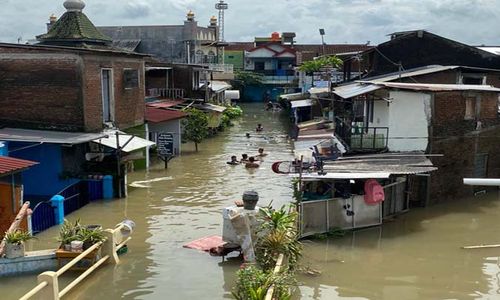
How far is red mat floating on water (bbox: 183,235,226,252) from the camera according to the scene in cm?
1555

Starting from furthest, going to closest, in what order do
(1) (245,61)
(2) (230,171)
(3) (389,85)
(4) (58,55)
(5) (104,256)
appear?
1. (1) (245,61)
2. (2) (230,171)
3. (4) (58,55)
4. (3) (389,85)
5. (5) (104,256)

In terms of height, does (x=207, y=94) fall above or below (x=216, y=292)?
above

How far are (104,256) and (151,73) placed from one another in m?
26.7

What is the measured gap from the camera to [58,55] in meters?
21.7

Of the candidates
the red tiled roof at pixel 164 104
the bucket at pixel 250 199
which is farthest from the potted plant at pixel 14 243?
the red tiled roof at pixel 164 104

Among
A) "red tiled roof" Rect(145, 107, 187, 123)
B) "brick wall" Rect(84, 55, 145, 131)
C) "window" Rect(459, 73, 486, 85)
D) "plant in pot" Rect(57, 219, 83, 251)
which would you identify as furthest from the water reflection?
"red tiled roof" Rect(145, 107, 187, 123)

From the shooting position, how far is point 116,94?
2494 centimetres

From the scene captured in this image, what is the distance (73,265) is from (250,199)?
479 cm

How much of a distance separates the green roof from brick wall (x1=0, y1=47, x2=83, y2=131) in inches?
236

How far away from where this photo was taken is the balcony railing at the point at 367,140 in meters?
20.3

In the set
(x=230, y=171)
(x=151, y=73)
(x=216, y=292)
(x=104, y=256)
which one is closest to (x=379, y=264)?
(x=216, y=292)

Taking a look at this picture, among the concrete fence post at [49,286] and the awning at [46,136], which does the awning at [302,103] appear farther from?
the concrete fence post at [49,286]

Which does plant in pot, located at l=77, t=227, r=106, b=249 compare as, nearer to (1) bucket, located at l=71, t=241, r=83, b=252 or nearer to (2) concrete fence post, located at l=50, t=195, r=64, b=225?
(1) bucket, located at l=71, t=241, r=83, b=252

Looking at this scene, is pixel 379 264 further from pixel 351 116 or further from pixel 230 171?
pixel 230 171
